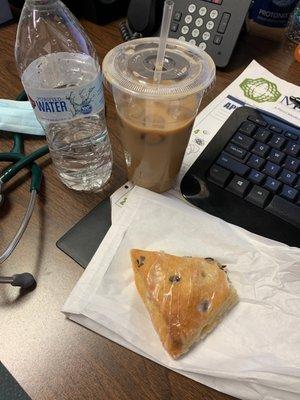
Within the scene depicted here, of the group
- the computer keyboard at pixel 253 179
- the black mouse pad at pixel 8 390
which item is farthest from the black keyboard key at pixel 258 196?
the black mouse pad at pixel 8 390

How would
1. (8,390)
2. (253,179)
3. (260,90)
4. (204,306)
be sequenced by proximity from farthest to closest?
(8,390), (260,90), (253,179), (204,306)

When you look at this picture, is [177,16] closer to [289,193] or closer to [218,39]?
[218,39]

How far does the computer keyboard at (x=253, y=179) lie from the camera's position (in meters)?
0.40

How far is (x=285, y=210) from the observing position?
40 centimetres

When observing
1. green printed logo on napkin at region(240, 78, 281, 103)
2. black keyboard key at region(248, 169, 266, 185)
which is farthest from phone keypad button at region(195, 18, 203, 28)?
black keyboard key at region(248, 169, 266, 185)

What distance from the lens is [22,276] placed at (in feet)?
1.13

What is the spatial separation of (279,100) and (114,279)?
43cm

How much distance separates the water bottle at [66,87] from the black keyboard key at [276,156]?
22 cm

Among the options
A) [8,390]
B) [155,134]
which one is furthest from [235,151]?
[8,390]

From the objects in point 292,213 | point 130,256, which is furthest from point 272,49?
point 130,256

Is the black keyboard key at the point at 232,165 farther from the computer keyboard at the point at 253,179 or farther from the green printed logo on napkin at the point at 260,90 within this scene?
the green printed logo on napkin at the point at 260,90

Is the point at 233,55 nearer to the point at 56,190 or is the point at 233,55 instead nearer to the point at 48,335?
the point at 56,190

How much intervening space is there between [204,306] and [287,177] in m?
0.21

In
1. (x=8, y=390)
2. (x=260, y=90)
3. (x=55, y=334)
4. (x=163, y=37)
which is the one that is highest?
(x=163, y=37)
